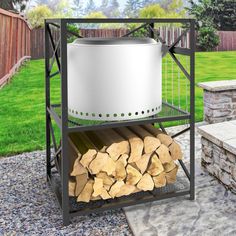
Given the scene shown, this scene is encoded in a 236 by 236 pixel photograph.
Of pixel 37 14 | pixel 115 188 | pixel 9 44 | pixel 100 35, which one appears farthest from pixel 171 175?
pixel 37 14

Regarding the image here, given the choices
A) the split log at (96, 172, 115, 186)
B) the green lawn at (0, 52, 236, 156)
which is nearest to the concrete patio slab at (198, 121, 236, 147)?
the split log at (96, 172, 115, 186)

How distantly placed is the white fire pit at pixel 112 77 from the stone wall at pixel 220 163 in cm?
71

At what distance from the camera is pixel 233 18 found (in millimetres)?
17031

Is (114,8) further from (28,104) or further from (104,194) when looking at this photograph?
(104,194)

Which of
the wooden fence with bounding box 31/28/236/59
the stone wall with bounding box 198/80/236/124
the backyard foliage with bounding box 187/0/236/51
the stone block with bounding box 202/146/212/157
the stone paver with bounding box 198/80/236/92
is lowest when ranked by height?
the stone block with bounding box 202/146/212/157

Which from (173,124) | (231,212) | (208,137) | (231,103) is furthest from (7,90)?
(231,212)

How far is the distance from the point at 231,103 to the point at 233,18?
14.1m

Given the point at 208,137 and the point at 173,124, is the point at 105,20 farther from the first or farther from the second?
the point at 173,124

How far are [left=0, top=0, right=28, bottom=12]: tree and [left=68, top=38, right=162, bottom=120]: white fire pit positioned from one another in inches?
640

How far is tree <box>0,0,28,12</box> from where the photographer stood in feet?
55.9

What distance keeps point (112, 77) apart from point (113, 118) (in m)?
0.23

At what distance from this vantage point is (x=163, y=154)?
91.2 inches

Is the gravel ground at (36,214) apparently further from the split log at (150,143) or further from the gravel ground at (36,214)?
the split log at (150,143)

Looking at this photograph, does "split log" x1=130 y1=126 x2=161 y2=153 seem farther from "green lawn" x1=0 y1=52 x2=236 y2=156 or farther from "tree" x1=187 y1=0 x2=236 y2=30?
"tree" x1=187 y1=0 x2=236 y2=30
